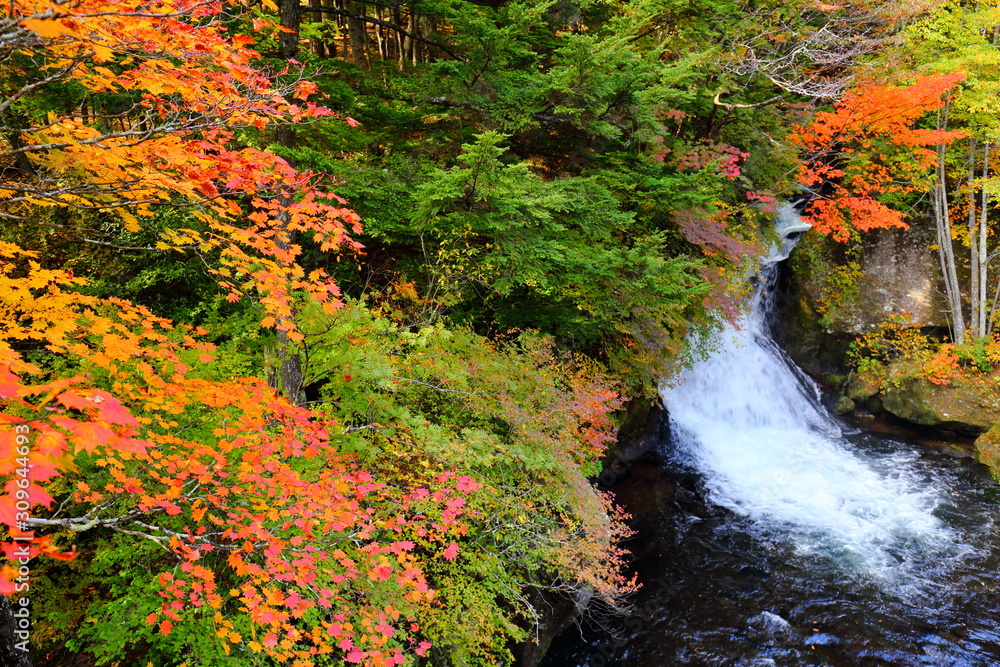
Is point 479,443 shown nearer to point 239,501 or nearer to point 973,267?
point 239,501

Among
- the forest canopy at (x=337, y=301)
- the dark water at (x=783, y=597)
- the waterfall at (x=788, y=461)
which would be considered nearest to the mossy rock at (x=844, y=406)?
the waterfall at (x=788, y=461)

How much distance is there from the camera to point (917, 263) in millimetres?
15320

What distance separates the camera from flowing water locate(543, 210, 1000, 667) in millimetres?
7234

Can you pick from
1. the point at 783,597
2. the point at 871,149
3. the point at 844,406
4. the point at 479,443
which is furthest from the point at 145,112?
the point at 871,149

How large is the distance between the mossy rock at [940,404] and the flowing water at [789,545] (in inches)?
35.0

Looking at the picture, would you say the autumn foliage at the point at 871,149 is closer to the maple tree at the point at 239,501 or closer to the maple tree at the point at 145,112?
the maple tree at the point at 145,112

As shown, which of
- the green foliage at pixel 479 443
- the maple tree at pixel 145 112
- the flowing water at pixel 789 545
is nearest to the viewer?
the maple tree at pixel 145 112

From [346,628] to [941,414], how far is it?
1501cm

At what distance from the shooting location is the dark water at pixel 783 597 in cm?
710

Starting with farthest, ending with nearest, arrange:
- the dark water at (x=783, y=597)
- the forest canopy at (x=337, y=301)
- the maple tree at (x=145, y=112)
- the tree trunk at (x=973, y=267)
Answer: the tree trunk at (x=973, y=267) → the dark water at (x=783, y=597) → the forest canopy at (x=337, y=301) → the maple tree at (x=145, y=112)

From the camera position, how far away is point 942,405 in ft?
41.9

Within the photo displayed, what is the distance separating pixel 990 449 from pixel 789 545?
22.3 feet

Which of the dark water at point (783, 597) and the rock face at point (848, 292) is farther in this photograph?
the rock face at point (848, 292)

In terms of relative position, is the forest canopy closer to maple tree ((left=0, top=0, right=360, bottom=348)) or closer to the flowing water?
maple tree ((left=0, top=0, right=360, bottom=348))
